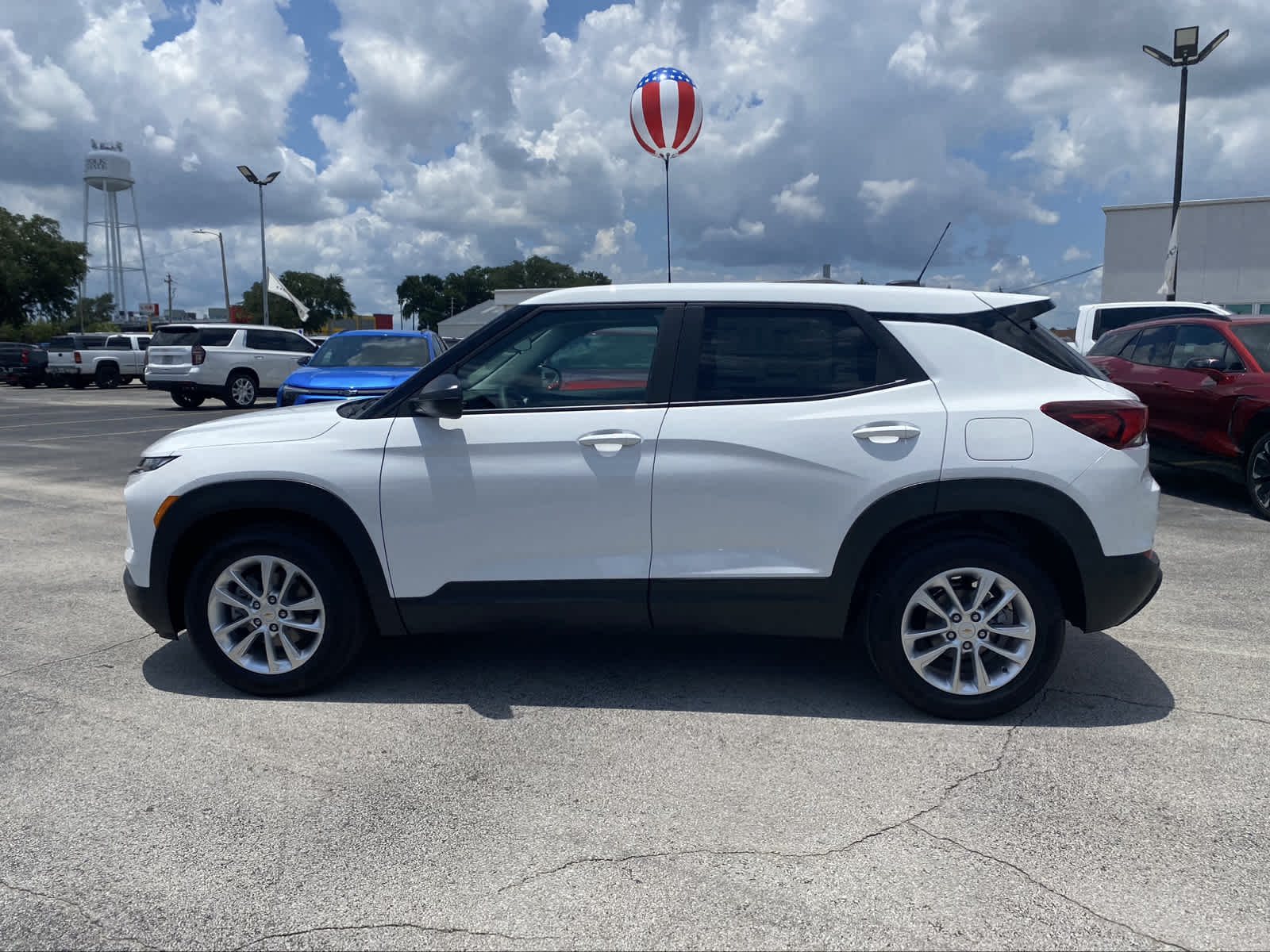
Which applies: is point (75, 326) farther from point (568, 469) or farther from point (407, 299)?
point (568, 469)

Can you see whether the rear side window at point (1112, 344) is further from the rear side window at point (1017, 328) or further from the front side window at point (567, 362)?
the front side window at point (567, 362)

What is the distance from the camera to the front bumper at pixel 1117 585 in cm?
383

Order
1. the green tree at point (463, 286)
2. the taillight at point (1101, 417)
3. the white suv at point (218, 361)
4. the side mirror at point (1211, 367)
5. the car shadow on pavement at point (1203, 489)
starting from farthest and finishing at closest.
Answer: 1. the green tree at point (463, 286)
2. the white suv at point (218, 361)
3. the car shadow on pavement at point (1203, 489)
4. the side mirror at point (1211, 367)
5. the taillight at point (1101, 417)

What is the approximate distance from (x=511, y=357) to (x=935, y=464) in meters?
1.77

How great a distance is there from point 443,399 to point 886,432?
175 centimetres

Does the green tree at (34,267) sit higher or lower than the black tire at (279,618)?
higher

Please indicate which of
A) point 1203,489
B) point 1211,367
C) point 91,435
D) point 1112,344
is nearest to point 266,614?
point 1211,367

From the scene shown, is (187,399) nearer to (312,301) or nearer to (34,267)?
(34,267)

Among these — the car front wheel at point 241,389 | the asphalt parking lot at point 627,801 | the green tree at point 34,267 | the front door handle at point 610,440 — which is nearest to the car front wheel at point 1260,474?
the asphalt parking lot at point 627,801

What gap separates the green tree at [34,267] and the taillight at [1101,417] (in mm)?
68617

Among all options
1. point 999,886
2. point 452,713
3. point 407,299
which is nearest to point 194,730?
point 452,713

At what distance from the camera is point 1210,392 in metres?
8.58

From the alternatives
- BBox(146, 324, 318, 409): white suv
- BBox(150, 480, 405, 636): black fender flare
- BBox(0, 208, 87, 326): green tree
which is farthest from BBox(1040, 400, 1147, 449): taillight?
BBox(0, 208, 87, 326): green tree

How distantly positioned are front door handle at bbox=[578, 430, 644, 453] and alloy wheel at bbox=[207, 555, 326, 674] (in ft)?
4.29
